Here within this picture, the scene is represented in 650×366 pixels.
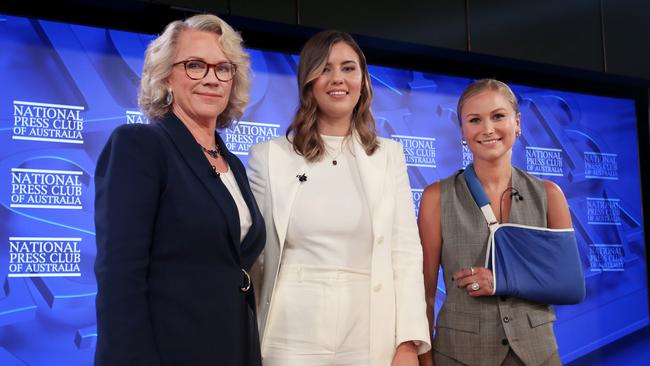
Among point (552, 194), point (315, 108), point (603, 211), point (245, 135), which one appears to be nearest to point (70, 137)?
point (245, 135)

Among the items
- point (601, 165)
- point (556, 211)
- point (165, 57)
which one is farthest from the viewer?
point (601, 165)

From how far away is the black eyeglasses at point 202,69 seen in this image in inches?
84.1

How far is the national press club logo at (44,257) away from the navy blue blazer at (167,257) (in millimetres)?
2291

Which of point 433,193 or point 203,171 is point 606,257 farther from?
point 203,171

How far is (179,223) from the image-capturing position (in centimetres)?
188

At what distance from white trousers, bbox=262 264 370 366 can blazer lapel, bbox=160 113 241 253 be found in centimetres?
35

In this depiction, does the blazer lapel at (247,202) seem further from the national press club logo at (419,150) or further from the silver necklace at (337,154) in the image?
the national press club logo at (419,150)

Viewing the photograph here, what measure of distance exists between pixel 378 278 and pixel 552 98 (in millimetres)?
4403

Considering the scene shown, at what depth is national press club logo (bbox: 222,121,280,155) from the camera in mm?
4711

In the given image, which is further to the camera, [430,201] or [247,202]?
[430,201]

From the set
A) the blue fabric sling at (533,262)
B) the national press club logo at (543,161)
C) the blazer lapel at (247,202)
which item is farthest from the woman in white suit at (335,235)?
the national press club logo at (543,161)

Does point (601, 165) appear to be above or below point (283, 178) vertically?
above

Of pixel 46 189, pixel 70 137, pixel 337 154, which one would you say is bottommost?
pixel 337 154

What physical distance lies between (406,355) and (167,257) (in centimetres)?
88
